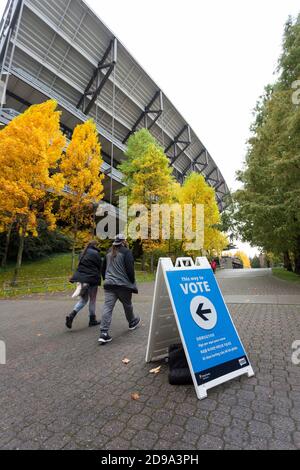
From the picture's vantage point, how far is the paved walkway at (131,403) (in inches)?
84.0

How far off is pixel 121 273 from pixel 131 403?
2375 millimetres

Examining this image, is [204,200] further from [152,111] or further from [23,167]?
[152,111]

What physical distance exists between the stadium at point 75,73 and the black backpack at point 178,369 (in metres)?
16.7

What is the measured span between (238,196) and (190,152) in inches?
1476

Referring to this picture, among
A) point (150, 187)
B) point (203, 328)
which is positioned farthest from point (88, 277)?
point (150, 187)

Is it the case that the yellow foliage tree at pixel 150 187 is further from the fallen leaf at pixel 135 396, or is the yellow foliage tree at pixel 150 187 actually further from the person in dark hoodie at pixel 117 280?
the fallen leaf at pixel 135 396

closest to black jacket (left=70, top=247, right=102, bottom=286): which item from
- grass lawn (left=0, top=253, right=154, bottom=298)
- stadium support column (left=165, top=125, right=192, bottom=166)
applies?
grass lawn (left=0, top=253, right=154, bottom=298)

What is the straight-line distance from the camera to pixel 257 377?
3.16 meters

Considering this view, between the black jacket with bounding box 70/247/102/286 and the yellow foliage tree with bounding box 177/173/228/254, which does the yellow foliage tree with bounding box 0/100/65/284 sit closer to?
the black jacket with bounding box 70/247/102/286

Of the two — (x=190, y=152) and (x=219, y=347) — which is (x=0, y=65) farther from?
(x=190, y=152)

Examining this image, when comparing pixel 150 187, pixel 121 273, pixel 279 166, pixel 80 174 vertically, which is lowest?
pixel 121 273

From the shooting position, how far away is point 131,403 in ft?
8.85

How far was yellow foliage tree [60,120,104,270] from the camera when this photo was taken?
54.6 ft
